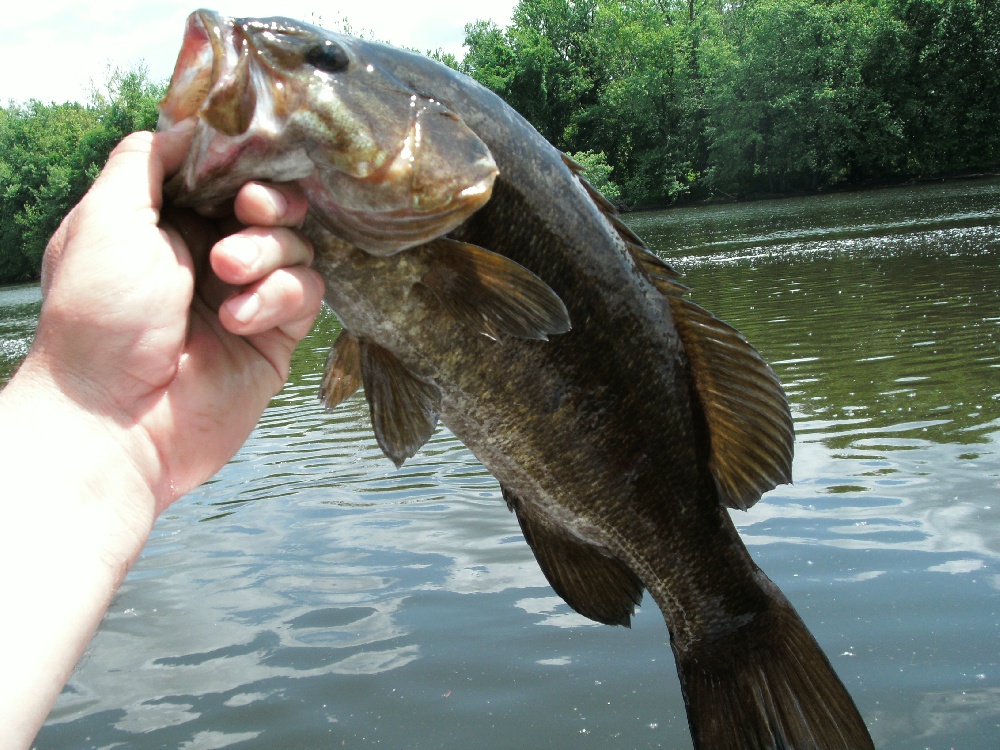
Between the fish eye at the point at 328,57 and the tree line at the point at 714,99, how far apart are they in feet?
144

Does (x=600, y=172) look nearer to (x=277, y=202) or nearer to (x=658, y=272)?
(x=658, y=272)

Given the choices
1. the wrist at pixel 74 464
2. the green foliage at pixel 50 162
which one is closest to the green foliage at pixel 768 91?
the green foliage at pixel 50 162

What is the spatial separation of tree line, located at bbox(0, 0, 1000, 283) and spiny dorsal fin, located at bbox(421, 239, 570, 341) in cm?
4382

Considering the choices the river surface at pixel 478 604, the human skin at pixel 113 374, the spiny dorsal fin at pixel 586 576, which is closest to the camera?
the human skin at pixel 113 374

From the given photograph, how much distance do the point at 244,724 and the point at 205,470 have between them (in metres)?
1.57

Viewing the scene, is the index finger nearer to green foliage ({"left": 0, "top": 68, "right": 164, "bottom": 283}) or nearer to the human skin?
the human skin

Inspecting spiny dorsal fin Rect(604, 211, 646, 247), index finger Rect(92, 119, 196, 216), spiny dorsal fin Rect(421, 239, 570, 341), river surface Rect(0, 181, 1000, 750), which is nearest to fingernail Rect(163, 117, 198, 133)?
index finger Rect(92, 119, 196, 216)

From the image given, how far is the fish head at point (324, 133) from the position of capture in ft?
5.96

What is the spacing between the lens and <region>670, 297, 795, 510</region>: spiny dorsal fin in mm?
2408

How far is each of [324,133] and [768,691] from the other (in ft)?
6.26

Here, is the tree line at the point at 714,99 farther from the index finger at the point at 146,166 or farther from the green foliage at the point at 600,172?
the index finger at the point at 146,166

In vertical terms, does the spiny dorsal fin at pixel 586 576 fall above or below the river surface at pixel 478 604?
above

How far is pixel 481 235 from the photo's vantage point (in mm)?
2141

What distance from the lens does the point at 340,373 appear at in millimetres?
2391
